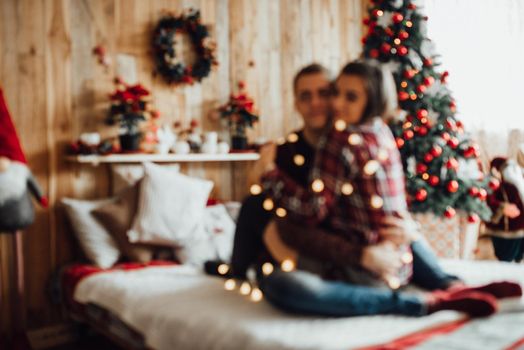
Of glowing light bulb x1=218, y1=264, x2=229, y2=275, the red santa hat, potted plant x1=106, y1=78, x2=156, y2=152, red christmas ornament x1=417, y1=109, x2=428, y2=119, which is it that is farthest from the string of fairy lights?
red christmas ornament x1=417, y1=109, x2=428, y2=119

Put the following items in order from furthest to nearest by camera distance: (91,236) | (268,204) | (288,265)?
(91,236)
(268,204)
(288,265)

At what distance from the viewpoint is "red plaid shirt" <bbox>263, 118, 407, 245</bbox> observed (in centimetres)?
172

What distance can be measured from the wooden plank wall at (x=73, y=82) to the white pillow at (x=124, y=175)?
9 cm

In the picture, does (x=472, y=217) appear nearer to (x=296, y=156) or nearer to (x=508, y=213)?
(x=508, y=213)

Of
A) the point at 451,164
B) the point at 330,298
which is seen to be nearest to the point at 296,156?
the point at 330,298

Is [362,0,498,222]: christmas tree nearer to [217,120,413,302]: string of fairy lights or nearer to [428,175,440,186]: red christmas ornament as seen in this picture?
[428,175,440,186]: red christmas ornament

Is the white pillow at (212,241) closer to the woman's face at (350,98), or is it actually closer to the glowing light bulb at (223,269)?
the glowing light bulb at (223,269)

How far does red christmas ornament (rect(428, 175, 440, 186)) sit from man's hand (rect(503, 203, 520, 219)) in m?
0.51

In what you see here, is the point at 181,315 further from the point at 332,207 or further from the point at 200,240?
the point at 200,240

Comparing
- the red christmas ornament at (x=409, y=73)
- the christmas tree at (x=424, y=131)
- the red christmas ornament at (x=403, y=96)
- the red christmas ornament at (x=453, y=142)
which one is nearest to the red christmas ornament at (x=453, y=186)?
the christmas tree at (x=424, y=131)

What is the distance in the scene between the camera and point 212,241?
290 cm

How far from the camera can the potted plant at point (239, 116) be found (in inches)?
139

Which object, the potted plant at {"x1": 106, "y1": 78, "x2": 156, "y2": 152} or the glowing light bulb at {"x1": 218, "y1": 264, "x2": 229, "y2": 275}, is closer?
the glowing light bulb at {"x1": 218, "y1": 264, "x2": 229, "y2": 275}

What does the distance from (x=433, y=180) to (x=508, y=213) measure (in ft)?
1.88
